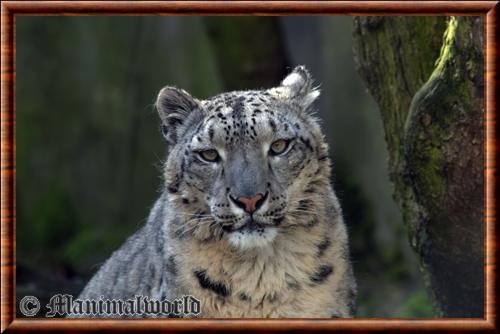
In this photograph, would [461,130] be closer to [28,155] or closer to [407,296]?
[407,296]

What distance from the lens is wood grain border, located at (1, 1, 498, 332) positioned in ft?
21.6

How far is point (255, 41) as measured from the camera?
14.0 meters

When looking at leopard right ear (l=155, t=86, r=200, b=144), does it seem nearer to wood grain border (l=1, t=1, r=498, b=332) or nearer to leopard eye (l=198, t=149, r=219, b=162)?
leopard eye (l=198, t=149, r=219, b=162)

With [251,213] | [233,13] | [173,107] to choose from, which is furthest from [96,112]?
[251,213]

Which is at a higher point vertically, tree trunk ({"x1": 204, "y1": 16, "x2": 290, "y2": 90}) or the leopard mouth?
tree trunk ({"x1": 204, "y1": 16, "x2": 290, "y2": 90})

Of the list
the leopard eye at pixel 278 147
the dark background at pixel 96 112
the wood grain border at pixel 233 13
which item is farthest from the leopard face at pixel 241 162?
the dark background at pixel 96 112

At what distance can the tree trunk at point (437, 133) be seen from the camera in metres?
7.10

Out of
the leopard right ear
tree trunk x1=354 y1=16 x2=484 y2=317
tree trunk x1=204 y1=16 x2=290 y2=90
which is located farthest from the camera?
tree trunk x1=204 y1=16 x2=290 y2=90

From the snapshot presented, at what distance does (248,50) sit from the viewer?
46.0ft

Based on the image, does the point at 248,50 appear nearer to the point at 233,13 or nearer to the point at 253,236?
the point at 233,13

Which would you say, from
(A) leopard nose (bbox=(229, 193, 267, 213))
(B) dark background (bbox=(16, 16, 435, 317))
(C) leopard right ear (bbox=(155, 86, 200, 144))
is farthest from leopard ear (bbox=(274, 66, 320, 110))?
(B) dark background (bbox=(16, 16, 435, 317))

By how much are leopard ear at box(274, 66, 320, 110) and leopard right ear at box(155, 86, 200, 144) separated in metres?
0.66

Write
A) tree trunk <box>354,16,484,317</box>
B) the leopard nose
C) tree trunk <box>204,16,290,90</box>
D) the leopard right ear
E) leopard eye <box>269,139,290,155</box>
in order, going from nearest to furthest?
the leopard nose → leopard eye <box>269,139,290,155</box> → tree trunk <box>354,16,484,317</box> → the leopard right ear → tree trunk <box>204,16,290,90</box>

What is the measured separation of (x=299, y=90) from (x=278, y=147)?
0.74 m
